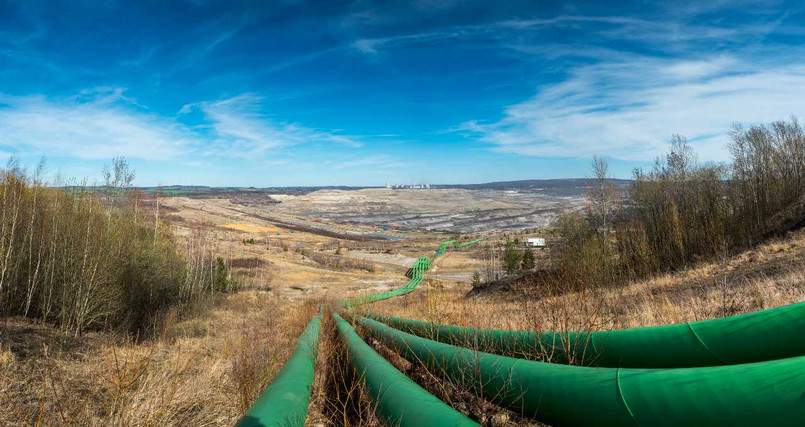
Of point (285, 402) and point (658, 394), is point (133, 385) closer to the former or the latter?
point (285, 402)

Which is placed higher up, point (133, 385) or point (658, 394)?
point (658, 394)

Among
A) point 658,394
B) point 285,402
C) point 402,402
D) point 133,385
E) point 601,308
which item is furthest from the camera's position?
point 601,308

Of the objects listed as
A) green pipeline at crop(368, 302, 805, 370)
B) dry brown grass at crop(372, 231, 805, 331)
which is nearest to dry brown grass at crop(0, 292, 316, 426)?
green pipeline at crop(368, 302, 805, 370)

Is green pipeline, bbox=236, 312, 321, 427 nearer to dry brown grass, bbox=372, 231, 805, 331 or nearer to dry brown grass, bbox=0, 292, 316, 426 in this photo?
dry brown grass, bbox=0, 292, 316, 426

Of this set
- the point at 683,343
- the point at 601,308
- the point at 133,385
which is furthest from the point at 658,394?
the point at 133,385

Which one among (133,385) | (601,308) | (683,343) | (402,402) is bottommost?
(133,385)

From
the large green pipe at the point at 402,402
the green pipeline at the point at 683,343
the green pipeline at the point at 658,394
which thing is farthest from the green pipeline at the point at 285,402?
the green pipeline at the point at 683,343
